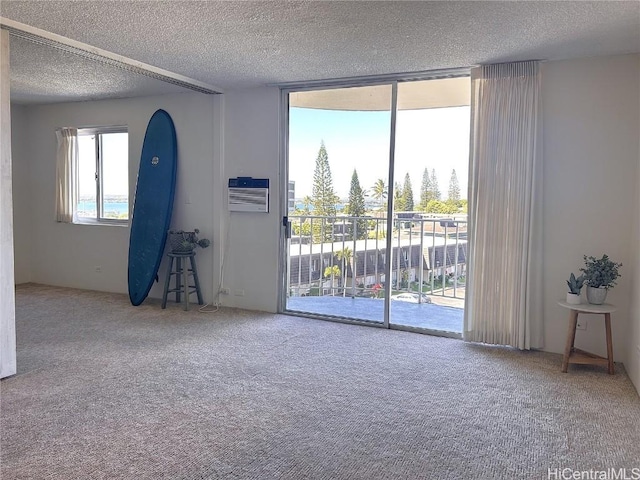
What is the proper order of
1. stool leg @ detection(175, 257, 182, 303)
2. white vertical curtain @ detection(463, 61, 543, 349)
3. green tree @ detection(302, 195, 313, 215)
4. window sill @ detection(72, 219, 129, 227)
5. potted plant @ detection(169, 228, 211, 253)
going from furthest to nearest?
window sill @ detection(72, 219, 129, 227) → green tree @ detection(302, 195, 313, 215) → stool leg @ detection(175, 257, 182, 303) → potted plant @ detection(169, 228, 211, 253) → white vertical curtain @ detection(463, 61, 543, 349)

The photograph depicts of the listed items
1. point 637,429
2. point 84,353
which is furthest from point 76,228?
point 637,429

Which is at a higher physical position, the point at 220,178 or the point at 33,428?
the point at 220,178

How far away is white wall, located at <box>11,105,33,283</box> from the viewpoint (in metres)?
6.44

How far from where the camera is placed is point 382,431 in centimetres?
247

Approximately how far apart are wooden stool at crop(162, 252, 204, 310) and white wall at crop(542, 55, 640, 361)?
3.54 metres

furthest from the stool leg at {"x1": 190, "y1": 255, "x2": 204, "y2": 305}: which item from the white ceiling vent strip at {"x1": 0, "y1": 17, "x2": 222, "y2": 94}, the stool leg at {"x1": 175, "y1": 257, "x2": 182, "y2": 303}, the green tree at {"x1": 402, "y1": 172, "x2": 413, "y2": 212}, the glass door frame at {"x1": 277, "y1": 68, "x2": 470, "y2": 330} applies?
the green tree at {"x1": 402, "y1": 172, "x2": 413, "y2": 212}

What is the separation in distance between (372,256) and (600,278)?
8.91ft

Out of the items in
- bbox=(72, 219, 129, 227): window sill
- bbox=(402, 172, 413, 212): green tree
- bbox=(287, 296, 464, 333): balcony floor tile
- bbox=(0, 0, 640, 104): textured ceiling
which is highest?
bbox=(0, 0, 640, 104): textured ceiling

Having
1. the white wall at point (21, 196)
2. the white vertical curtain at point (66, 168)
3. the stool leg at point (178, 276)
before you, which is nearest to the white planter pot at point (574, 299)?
the stool leg at point (178, 276)

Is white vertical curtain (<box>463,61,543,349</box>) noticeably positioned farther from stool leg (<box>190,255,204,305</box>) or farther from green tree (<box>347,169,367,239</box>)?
stool leg (<box>190,255,204,305</box>)

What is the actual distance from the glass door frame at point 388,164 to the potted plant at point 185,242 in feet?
3.06

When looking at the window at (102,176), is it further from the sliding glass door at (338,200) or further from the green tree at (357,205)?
the green tree at (357,205)

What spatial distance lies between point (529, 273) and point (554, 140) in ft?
3.62

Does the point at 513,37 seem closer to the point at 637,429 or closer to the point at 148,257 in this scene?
the point at 637,429
